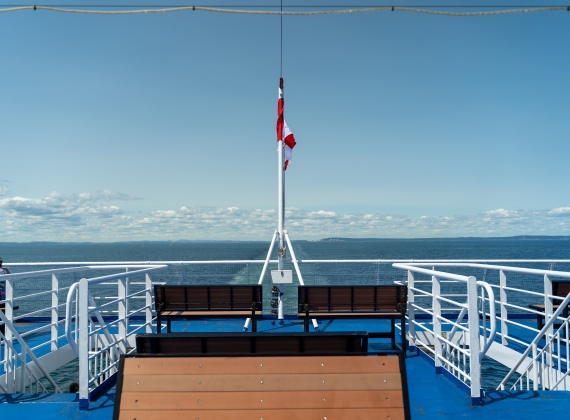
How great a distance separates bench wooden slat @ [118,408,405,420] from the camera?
2.79 metres

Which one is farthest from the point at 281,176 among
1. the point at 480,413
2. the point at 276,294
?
the point at 480,413

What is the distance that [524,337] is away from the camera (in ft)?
26.8

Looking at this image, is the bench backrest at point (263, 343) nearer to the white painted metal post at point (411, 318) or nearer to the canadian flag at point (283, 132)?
the white painted metal post at point (411, 318)

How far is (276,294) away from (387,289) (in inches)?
104

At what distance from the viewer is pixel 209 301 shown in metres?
6.73

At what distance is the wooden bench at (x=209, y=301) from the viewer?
6.58 metres

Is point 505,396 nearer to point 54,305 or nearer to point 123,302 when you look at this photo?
point 123,302

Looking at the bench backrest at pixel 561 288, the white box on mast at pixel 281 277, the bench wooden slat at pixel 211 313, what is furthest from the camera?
the white box on mast at pixel 281 277

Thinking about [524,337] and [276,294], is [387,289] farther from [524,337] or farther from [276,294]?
[524,337]

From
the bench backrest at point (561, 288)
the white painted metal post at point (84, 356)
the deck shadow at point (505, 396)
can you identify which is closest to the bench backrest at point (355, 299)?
the deck shadow at point (505, 396)

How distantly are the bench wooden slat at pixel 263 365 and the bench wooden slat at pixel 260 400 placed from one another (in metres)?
0.12

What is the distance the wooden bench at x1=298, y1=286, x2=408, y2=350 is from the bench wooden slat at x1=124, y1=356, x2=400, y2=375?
3428 mm

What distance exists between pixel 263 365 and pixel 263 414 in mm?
272

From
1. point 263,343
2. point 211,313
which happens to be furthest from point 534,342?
point 211,313
